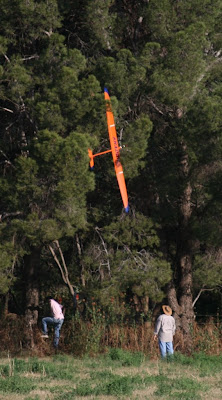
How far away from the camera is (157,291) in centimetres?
1869

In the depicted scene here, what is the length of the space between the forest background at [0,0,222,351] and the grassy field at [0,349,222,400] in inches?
86.9

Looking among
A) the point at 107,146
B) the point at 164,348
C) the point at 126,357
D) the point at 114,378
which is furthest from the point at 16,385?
the point at 107,146

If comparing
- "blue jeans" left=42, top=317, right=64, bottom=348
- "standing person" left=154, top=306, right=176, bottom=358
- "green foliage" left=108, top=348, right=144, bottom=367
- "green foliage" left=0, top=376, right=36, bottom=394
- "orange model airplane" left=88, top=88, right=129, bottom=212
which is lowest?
"green foliage" left=0, top=376, right=36, bottom=394

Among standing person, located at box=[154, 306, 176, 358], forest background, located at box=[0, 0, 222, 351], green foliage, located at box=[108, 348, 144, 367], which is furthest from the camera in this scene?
forest background, located at box=[0, 0, 222, 351]

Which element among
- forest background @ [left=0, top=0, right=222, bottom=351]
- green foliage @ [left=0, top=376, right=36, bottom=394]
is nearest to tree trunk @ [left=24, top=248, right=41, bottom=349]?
forest background @ [left=0, top=0, right=222, bottom=351]

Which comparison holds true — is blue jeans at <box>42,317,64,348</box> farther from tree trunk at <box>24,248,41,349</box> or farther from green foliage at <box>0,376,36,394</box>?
green foliage at <box>0,376,36,394</box>

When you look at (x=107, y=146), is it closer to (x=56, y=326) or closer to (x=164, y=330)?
(x=56, y=326)

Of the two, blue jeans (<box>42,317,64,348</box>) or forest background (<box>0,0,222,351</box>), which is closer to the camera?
forest background (<box>0,0,222,351</box>)

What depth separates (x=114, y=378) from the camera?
12969 mm

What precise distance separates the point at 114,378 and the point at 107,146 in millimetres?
7022

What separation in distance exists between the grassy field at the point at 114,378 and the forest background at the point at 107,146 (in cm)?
221

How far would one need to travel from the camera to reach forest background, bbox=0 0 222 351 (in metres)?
17.5

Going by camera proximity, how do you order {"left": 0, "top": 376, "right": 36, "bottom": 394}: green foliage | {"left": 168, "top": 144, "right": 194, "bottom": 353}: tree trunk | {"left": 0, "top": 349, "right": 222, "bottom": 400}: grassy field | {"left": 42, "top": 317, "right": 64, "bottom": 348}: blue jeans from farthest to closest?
Answer: {"left": 168, "top": 144, "right": 194, "bottom": 353}: tree trunk → {"left": 42, "top": 317, "right": 64, "bottom": 348}: blue jeans → {"left": 0, "top": 376, "right": 36, "bottom": 394}: green foliage → {"left": 0, "top": 349, "right": 222, "bottom": 400}: grassy field

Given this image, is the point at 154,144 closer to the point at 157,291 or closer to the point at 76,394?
the point at 157,291
